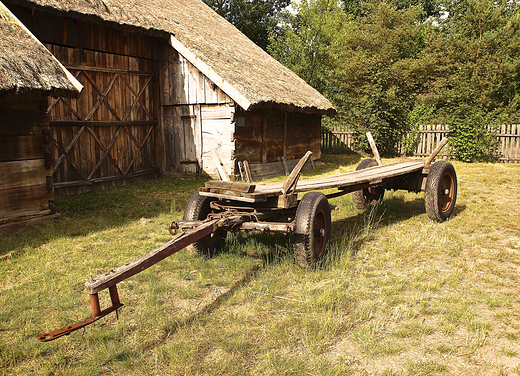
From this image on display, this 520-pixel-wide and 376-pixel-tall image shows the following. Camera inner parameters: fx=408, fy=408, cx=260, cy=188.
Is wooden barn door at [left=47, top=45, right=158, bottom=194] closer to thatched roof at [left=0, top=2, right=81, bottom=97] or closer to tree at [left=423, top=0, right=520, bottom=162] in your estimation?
thatched roof at [left=0, top=2, right=81, bottom=97]

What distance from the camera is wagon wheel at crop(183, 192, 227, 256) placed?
4520 mm

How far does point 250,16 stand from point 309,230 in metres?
31.8

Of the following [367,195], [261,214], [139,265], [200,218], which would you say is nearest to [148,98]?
[367,195]

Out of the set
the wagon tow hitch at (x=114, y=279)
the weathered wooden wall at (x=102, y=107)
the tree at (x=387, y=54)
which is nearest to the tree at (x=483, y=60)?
the tree at (x=387, y=54)

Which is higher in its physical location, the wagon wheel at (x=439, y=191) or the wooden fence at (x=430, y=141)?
the wooden fence at (x=430, y=141)

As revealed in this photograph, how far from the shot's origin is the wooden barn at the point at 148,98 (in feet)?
29.2

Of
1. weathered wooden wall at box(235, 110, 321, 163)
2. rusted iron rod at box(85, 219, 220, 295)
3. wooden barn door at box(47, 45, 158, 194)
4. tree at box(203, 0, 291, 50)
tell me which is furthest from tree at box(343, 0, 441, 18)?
rusted iron rod at box(85, 219, 220, 295)

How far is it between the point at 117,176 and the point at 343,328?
8.24 metres

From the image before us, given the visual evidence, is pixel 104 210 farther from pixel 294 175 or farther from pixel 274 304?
pixel 274 304

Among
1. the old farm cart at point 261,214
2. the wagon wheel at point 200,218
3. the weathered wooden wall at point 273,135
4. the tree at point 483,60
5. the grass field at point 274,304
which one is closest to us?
the grass field at point 274,304

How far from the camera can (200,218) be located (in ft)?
15.1

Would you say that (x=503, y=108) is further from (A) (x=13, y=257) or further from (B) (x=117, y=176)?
(A) (x=13, y=257)

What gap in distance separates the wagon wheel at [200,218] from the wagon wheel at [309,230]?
107 centimetres

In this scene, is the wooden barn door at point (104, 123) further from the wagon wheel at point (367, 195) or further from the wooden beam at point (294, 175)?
the wooden beam at point (294, 175)
